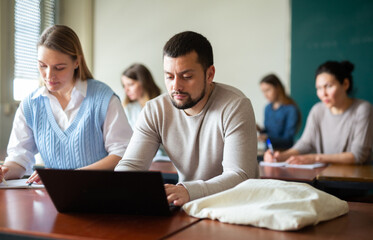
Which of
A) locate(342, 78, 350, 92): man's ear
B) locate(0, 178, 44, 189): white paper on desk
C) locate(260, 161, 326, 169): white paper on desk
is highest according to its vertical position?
locate(342, 78, 350, 92): man's ear

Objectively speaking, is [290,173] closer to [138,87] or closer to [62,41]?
[62,41]

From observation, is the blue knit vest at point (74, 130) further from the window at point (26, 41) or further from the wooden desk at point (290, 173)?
the window at point (26, 41)

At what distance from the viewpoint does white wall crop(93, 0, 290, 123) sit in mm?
5070

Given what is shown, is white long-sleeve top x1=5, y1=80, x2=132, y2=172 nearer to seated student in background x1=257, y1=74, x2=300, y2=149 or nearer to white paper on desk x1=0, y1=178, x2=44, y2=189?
white paper on desk x1=0, y1=178, x2=44, y2=189

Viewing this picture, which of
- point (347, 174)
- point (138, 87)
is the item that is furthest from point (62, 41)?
point (138, 87)

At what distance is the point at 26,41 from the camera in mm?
4598

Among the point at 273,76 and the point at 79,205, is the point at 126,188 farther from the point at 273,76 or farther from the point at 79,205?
the point at 273,76

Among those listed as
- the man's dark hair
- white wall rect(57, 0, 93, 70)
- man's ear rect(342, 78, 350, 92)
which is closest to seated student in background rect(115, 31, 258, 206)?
the man's dark hair

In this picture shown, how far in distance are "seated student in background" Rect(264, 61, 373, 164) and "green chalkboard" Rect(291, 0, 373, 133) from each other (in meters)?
1.64

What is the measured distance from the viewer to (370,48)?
4617 millimetres

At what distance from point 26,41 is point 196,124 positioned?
3445 mm

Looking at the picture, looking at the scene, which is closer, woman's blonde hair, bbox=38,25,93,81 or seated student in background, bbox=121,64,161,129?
woman's blonde hair, bbox=38,25,93,81

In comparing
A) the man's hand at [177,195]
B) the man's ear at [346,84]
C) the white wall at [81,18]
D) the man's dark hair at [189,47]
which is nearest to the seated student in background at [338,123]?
the man's ear at [346,84]

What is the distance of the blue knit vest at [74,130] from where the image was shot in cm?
201
